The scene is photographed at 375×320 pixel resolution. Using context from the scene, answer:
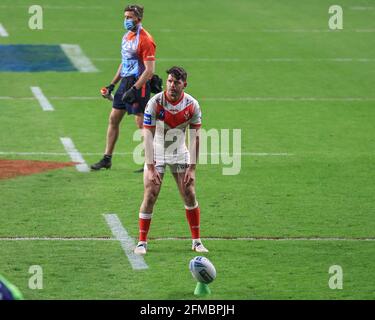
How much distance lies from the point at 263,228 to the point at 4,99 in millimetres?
10715

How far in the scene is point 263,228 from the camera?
1530 centimetres

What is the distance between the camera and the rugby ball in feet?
40.1

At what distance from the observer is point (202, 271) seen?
1221 centimetres

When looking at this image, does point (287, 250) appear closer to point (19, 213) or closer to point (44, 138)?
point (19, 213)

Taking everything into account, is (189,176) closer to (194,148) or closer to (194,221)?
(194,148)

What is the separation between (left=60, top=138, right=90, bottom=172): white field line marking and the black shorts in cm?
112

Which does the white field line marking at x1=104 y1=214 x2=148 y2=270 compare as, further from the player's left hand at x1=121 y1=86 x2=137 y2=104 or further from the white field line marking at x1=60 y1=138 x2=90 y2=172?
the white field line marking at x1=60 y1=138 x2=90 y2=172

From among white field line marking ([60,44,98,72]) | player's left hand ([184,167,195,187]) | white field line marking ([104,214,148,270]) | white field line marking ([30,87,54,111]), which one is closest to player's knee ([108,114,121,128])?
white field line marking ([104,214,148,270])

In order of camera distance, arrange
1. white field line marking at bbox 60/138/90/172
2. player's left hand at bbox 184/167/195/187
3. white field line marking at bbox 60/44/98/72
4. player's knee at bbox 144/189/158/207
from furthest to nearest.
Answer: white field line marking at bbox 60/44/98/72 → white field line marking at bbox 60/138/90/172 → player's knee at bbox 144/189/158/207 → player's left hand at bbox 184/167/195/187

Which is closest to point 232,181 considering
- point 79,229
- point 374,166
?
point 374,166

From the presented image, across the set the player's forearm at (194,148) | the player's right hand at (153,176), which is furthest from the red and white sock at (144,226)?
the player's forearm at (194,148)

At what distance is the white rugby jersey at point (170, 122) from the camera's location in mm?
13930

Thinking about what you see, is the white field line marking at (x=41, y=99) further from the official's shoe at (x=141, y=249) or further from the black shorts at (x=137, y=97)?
the official's shoe at (x=141, y=249)

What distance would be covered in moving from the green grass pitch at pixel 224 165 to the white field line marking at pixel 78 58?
0.84 feet
